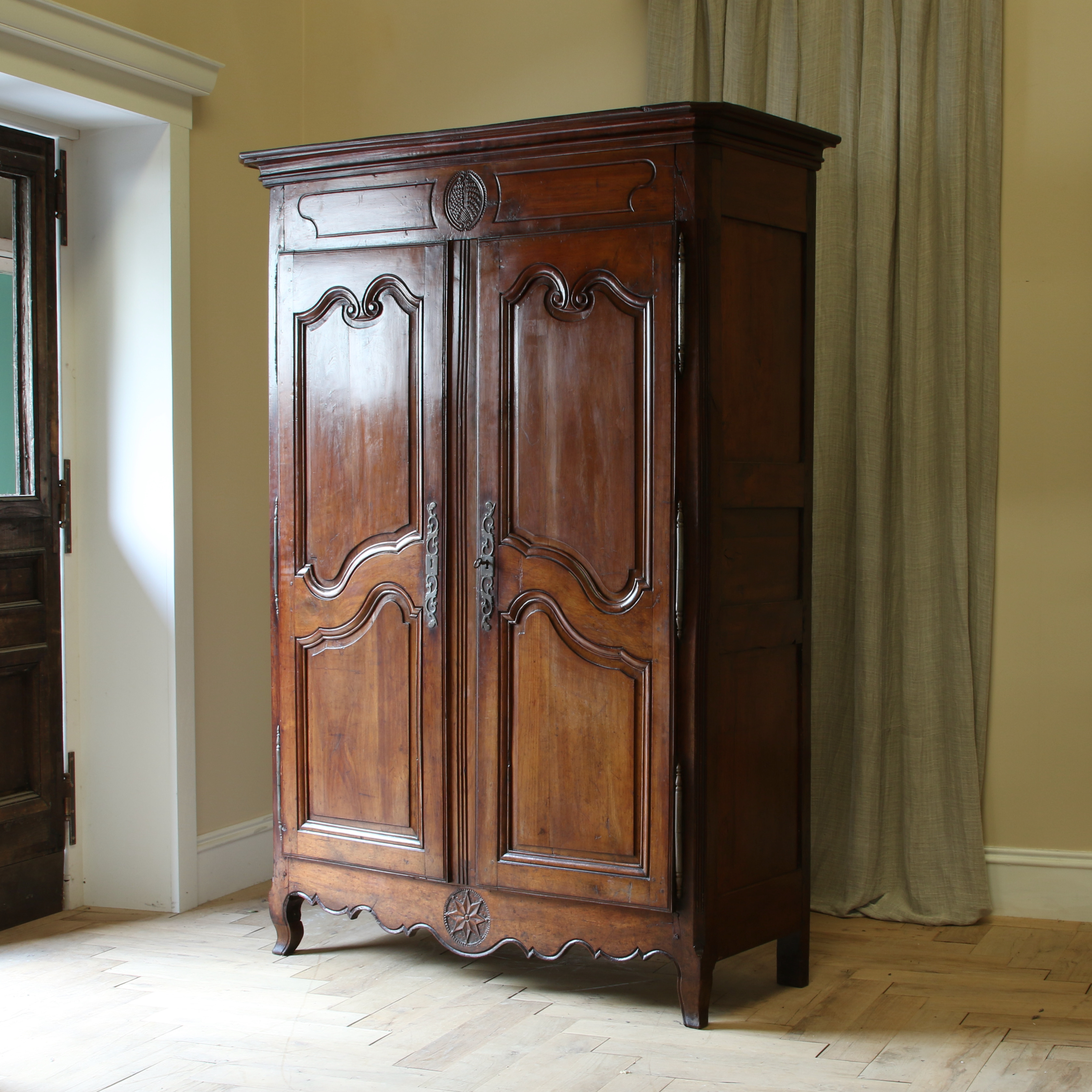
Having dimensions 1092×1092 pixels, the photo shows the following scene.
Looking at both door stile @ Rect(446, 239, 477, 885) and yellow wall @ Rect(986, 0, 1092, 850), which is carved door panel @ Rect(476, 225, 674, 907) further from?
yellow wall @ Rect(986, 0, 1092, 850)

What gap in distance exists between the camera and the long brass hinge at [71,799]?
3.55 metres

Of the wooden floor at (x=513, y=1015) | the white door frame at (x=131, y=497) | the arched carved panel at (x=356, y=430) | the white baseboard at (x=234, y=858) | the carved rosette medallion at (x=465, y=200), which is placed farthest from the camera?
the white baseboard at (x=234, y=858)

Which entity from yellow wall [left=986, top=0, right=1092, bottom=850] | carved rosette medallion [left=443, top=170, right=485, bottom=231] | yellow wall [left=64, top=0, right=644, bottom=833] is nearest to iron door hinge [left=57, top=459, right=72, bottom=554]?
yellow wall [left=64, top=0, right=644, bottom=833]

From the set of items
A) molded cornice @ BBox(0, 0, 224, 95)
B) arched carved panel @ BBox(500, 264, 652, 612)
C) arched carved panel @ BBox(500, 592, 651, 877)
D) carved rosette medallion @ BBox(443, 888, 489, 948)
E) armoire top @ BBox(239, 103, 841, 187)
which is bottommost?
carved rosette medallion @ BBox(443, 888, 489, 948)

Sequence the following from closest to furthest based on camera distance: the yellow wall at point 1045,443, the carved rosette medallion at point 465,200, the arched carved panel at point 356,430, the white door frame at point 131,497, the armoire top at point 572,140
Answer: the armoire top at point 572,140 → the carved rosette medallion at point 465,200 → the arched carved panel at point 356,430 → the yellow wall at point 1045,443 → the white door frame at point 131,497

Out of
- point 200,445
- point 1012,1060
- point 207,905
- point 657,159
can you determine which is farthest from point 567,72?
point 1012,1060

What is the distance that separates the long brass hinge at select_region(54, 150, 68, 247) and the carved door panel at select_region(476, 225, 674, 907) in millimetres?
→ 1409

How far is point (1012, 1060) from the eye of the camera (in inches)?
100

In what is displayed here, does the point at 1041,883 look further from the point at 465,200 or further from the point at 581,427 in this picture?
the point at 465,200

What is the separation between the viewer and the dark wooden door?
3.38 m

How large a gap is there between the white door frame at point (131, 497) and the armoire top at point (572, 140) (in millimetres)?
537

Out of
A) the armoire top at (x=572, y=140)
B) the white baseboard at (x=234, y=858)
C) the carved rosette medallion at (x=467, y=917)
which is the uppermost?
the armoire top at (x=572, y=140)

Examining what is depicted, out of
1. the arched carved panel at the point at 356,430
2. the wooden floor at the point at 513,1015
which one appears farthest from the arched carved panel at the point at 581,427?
the wooden floor at the point at 513,1015

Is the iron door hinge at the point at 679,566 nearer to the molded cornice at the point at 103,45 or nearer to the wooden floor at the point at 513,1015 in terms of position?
the wooden floor at the point at 513,1015
